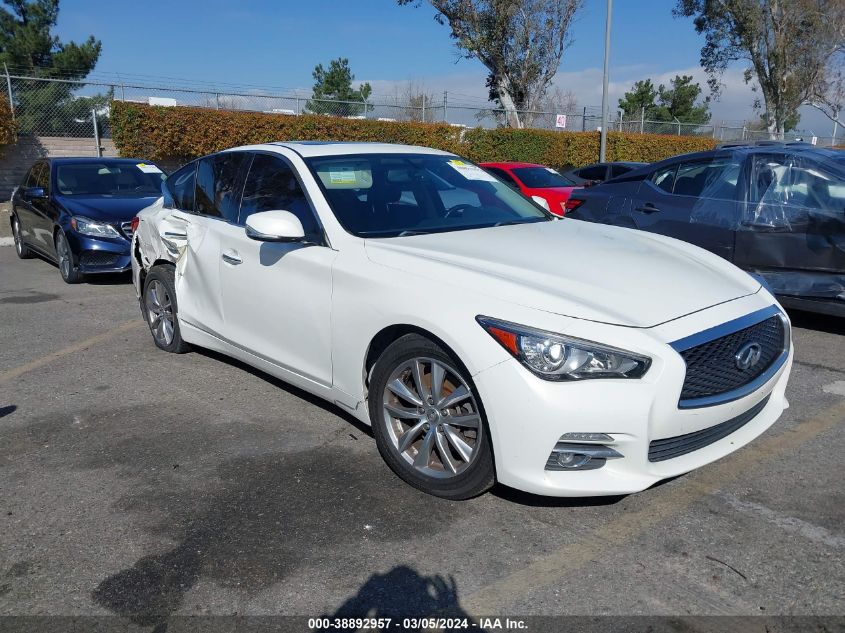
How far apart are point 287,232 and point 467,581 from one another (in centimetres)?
199

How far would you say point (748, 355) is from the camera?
3318mm

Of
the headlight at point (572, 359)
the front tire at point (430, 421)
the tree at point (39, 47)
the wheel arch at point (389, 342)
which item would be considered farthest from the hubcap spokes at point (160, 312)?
the tree at point (39, 47)

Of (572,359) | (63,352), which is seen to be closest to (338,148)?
(572,359)

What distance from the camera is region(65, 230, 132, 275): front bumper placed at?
8602mm

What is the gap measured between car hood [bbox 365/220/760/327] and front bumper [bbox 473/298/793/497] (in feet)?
0.74

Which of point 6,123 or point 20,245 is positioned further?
point 6,123

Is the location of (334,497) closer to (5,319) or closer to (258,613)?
(258,613)

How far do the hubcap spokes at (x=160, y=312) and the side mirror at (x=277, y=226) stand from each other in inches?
76.5

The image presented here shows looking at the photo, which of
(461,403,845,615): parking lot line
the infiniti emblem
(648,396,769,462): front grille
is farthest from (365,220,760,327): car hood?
(461,403,845,615): parking lot line

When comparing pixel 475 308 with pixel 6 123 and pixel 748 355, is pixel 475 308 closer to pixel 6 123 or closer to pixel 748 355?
pixel 748 355

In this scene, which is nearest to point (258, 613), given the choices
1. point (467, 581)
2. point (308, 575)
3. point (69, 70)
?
point (308, 575)

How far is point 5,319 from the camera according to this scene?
7.21 metres

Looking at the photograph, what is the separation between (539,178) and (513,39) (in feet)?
58.8

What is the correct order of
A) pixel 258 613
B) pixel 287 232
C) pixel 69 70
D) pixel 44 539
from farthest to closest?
pixel 69 70
pixel 287 232
pixel 44 539
pixel 258 613
